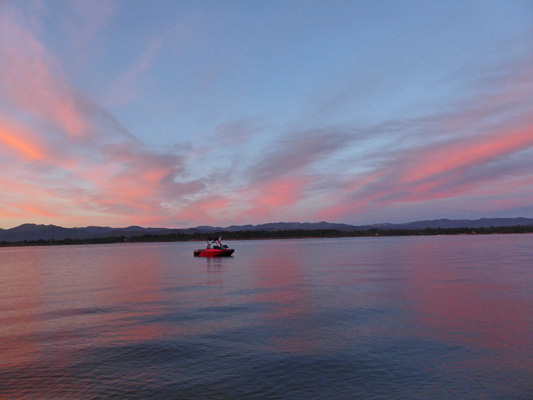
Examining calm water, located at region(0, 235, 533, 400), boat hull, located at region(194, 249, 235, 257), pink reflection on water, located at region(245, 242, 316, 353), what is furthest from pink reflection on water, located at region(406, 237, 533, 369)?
boat hull, located at region(194, 249, 235, 257)

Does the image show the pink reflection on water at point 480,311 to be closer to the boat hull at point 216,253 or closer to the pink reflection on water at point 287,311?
the pink reflection on water at point 287,311

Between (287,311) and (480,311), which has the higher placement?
(287,311)

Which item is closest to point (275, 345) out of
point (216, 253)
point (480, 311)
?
point (480, 311)

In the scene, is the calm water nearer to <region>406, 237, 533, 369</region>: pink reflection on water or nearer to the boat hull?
<region>406, 237, 533, 369</region>: pink reflection on water

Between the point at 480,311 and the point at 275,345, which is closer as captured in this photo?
the point at 275,345

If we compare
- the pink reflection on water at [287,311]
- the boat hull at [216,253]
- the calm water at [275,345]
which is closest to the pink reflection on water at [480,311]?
the calm water at [275,345]

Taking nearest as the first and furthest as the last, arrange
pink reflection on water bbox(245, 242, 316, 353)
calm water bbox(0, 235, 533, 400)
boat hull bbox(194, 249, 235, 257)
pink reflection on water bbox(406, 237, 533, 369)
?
calm water bbox(0, 235, 533, 400) < pink reflection on water bbox(406, 237, 533, 369) < pink reflection on water bbox(245, 242, 316, 353) < boat hull bbox(194, 249, 235, 257)

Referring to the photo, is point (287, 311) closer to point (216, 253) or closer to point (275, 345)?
point (275, 345)

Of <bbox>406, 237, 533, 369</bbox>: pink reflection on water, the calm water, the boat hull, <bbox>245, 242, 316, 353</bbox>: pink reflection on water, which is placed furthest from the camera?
the boat hull

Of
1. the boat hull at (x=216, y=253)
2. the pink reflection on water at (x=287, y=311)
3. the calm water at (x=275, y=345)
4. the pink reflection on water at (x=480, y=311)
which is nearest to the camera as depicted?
the calm water at (x=275, y=345)

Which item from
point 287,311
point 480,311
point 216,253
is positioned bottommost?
point 480,311

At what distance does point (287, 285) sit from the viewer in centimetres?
4725

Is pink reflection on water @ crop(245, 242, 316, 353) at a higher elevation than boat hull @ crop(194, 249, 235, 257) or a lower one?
lower

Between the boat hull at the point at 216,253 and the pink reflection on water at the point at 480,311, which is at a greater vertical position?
the boat hull at the point at 216,253
